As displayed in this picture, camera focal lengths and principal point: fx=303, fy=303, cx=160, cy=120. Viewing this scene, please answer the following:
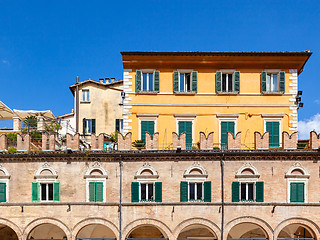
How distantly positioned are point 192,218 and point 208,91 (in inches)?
382

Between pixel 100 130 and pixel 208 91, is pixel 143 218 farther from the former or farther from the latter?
pixel 100 130

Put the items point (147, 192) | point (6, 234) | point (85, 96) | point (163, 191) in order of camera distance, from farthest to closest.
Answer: point (85, 96)
point (6, 234)
point (147, 192)
point (163, 191)

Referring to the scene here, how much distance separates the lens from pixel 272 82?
24.0 meters

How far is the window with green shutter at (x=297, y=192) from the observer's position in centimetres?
2048

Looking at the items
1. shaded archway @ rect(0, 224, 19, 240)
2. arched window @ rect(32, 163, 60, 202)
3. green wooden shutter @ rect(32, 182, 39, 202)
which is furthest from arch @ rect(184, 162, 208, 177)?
shaded archway @ rect(0, 224, 19, 240)

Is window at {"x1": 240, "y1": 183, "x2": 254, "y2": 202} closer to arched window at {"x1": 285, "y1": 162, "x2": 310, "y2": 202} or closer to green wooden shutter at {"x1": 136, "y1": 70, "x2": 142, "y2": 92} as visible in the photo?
arched window at {"x1": 285, "y1": 162, "x2": 310, "y2": 202}

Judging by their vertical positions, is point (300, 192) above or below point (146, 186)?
below

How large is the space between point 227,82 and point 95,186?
12733 mm

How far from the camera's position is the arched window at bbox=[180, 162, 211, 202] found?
67.9ft

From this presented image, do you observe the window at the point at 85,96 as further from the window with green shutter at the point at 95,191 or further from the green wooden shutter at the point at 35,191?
the window with green shutter at the point at 95,191

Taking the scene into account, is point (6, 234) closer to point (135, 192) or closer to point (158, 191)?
point (135, 192)

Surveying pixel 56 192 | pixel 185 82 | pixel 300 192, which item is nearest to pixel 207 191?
pixel 300 192

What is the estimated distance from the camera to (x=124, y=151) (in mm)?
21047

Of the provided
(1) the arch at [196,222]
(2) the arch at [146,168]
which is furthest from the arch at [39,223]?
(1) the arch at [196,222]
